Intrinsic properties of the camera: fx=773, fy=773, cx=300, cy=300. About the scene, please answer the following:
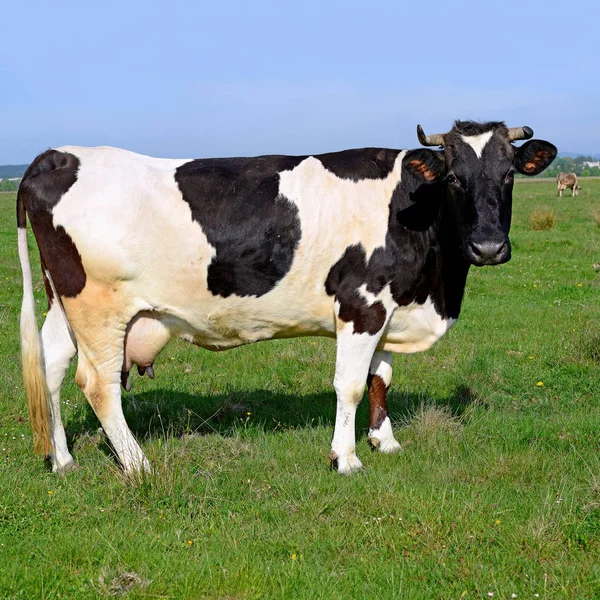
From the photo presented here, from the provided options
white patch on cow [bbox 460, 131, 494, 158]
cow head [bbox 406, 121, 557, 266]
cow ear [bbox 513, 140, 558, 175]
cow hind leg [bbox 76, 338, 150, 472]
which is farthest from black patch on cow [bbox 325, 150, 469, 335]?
cow hind leg [bbox 76, 338, 150, 472]

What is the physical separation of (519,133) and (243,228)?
94.0 inches

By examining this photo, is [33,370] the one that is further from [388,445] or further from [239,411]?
[388,445]

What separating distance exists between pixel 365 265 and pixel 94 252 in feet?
7.10

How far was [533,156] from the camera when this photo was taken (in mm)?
6484

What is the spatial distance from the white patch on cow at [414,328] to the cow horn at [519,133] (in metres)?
1.53

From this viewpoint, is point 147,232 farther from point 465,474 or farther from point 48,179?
point 465,474

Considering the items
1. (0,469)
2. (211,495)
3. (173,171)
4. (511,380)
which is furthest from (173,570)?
(511,380)

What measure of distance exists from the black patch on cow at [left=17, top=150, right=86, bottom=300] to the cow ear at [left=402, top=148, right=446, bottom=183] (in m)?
2.71

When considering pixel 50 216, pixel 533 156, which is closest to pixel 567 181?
pixel 533 156

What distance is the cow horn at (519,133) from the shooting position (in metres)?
6.31

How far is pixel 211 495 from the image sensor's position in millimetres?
5562

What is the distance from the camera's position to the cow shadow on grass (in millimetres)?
7359

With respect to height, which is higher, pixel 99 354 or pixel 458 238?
pixel 458 238

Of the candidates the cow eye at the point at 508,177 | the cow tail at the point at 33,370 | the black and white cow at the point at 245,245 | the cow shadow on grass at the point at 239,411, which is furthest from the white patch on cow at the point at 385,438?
the cow tail at the point at 33,370
